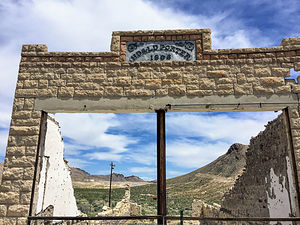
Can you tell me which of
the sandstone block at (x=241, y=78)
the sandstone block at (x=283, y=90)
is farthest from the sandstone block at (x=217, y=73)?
the sandstone block at (x=283, y=90)

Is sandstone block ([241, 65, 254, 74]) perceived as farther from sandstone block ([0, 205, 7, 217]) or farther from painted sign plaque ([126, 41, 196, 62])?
sandstone block ([0, 205, 7, 217])

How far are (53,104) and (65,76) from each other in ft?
2.50

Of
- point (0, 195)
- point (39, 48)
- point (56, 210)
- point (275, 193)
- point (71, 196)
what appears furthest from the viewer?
point (71, 196)

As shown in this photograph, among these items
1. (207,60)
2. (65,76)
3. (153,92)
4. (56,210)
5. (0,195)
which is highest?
(207,60)

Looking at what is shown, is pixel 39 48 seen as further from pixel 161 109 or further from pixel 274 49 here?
pixel 274 49

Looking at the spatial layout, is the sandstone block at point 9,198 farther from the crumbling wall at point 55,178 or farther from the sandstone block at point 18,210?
the crumbling wall at point 55,178

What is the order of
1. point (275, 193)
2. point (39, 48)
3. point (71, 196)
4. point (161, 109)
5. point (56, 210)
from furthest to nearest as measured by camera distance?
point (71, 196)
point (56, 210)
point (275, 193)
point (39, 48)
point (161, 109)

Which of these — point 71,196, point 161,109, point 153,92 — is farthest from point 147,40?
point 71,196

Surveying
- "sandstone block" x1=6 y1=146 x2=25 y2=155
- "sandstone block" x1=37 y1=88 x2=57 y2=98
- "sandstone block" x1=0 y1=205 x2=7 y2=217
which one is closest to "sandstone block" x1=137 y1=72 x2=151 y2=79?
"sandstone block" x1=37 y1=88 x2=57 y2=98

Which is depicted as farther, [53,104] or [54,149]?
[54,149]

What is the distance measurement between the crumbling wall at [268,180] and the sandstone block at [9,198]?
6024mm

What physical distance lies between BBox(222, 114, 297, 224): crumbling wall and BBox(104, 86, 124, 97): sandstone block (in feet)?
12.8

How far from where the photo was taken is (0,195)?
547 cm

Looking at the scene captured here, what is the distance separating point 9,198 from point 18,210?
0.34m
